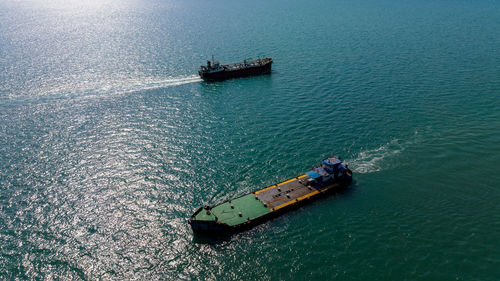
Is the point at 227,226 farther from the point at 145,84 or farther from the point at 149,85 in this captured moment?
the point at 145,84

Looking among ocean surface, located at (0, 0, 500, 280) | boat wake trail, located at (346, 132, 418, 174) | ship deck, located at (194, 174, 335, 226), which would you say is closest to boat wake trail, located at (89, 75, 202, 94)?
ocean surface, located at (0, 0, 500, 280)

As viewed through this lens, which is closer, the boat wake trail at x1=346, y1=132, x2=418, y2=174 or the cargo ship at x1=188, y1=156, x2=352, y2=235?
the cargo ship at x1=188, y1=156, x2=352, y2=235

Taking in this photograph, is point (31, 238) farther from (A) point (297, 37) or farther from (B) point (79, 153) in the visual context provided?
(A) point (297, 37)

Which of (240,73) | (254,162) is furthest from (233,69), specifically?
(254,162)

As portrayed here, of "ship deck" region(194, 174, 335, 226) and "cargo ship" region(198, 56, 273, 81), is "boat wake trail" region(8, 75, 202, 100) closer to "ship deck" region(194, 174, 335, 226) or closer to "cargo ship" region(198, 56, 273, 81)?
"cargo ship" region(198, 56, 273, 81)

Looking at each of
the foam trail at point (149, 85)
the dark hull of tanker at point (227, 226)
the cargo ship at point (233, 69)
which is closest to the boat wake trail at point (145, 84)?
the foam trail at point (149, 85)

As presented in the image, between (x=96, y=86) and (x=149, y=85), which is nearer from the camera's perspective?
(x=96, y=86)
